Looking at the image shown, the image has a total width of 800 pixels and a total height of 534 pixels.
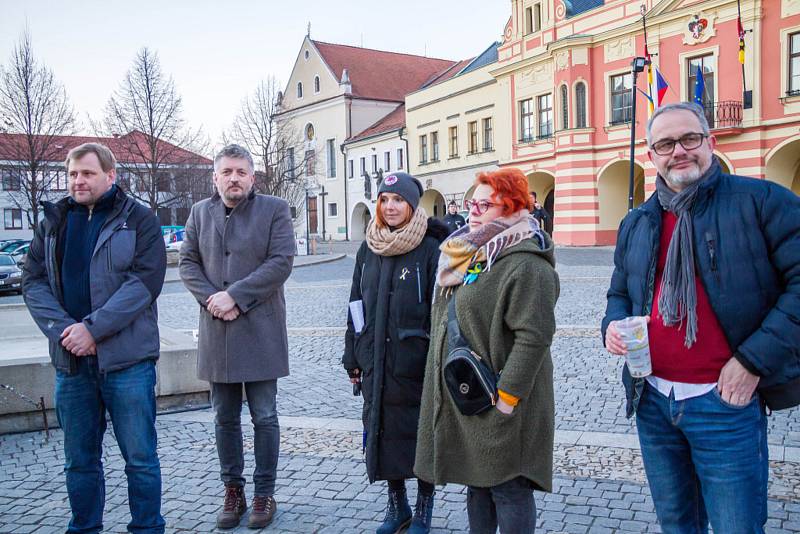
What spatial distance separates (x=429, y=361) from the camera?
→ 331cm

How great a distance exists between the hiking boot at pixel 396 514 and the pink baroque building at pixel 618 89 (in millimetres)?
24824

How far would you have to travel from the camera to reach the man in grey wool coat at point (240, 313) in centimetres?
416

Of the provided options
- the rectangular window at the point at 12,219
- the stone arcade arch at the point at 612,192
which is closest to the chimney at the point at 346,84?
the stone arcade arch at the point at 612,192

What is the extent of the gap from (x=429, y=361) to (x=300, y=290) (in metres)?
14.9

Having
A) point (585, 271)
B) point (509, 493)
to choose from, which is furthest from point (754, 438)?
point (585, 271)

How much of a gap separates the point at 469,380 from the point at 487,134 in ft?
120

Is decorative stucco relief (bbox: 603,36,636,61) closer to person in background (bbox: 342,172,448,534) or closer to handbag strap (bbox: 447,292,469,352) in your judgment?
person in background (bbox: 342,172,448,534)

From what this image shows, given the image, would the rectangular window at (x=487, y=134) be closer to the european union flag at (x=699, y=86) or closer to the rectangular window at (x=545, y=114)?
the rectangular window at (x=545, y=114)

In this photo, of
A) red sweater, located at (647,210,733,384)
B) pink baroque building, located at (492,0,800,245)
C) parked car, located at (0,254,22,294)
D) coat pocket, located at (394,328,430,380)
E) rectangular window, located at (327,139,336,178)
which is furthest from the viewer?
rectangular window, located at (327,139,336,178)

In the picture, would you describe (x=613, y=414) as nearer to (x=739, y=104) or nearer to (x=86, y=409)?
(x=86, y=409)

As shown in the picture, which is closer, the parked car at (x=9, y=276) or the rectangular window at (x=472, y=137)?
the parked car at (x=9, y=276)

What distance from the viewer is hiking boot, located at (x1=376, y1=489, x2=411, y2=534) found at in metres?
3.94

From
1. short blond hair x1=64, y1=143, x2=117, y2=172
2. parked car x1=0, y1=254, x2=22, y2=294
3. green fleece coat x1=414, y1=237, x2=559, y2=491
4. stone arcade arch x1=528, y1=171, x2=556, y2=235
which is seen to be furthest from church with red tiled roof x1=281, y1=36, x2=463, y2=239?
green fleece coat x1=414, y1=237, x2=559, y2=491

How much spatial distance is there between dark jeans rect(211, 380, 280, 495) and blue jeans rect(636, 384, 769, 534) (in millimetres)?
2253
